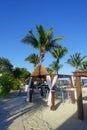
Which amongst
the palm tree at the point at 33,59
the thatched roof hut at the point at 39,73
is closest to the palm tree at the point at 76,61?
the palm tree at the point at 33,59

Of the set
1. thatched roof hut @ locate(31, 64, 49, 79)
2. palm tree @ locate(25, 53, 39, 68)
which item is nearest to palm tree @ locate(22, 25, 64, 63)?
thatched roof hut @ locate(31, 64, 49, 79)

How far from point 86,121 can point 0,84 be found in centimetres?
1472

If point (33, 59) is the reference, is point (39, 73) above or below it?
below

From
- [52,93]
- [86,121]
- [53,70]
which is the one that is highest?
[53,70]

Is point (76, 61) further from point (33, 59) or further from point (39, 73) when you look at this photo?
point (39, 73)

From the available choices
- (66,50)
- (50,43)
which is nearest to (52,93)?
(50,43)

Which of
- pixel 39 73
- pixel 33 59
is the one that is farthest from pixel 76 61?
pixel 39 73

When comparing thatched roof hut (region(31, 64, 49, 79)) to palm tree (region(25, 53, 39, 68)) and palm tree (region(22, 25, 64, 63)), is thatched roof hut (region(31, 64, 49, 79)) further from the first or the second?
palm tree (region(25, 53, 39, 68))

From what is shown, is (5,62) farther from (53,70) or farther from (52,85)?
(52,85)

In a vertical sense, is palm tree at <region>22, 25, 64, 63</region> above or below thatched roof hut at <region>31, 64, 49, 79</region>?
above

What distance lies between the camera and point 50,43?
99.7 feet

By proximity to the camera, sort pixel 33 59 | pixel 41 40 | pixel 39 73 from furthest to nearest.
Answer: pixel 33 59
pixel 41 40
pixel 39 73

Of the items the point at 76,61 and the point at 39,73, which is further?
the point at 76,61

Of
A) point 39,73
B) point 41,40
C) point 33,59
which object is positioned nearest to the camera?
point 39,73
